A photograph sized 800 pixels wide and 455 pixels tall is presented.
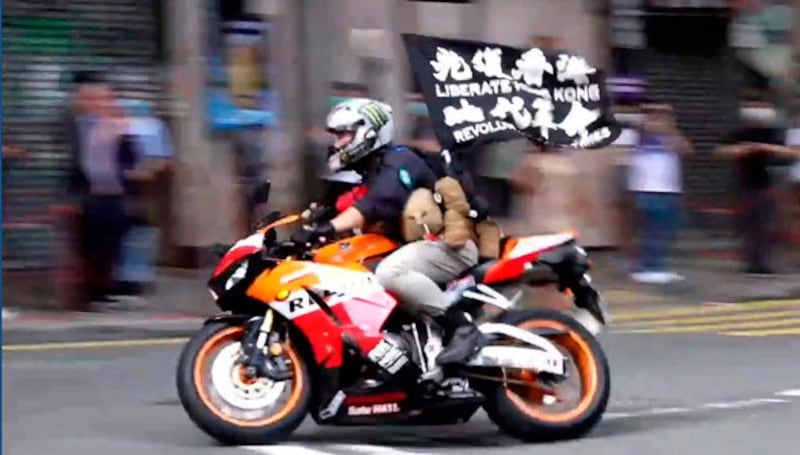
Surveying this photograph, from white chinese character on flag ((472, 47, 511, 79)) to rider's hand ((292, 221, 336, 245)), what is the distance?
23.1 feet

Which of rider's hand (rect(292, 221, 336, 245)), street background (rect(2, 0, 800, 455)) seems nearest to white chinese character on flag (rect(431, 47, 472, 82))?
street background (rect(2, 0, 800, 455))

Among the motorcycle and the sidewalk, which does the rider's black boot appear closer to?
the motorcycle

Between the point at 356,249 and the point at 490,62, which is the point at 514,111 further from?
the point at 356,249

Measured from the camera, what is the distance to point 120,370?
10688 mm

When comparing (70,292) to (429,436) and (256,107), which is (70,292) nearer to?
(256,107)

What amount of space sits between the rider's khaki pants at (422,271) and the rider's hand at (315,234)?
29 centimetres

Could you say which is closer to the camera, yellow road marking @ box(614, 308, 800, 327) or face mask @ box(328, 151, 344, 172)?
face mask @ box(328, 151, 344, 172)

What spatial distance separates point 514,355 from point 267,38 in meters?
8.37

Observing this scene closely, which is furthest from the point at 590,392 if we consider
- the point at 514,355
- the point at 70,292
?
the point at 70,292

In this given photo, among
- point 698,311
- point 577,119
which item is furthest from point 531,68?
point 698,311

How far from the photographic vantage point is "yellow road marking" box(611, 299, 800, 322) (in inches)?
555

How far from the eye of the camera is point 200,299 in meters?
14.0

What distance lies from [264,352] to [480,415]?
1.67m

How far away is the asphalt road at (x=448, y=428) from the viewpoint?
8.14 metres
